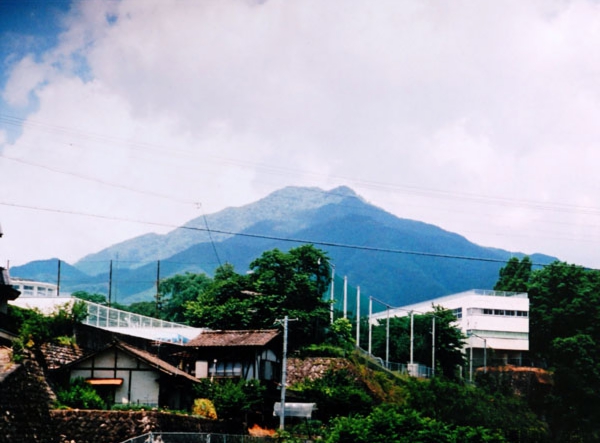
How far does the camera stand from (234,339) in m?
45.9

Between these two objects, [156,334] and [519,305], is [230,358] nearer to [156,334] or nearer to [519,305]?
[156,334]

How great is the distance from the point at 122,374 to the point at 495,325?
49.3 m

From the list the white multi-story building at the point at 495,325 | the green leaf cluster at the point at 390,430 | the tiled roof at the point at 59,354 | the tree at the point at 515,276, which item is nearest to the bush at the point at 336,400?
the green leaf cluster at the point at 390,430

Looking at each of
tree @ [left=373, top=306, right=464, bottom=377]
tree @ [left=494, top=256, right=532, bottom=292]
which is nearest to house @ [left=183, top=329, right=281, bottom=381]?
tree @ [left=373, top=306, right=464, bottom=377]

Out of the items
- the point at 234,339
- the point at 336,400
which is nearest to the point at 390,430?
the point at 336,400

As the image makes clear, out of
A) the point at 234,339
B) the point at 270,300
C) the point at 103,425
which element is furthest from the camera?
the point at 270,300

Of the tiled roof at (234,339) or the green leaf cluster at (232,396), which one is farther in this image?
the tiled roof at (234,339)

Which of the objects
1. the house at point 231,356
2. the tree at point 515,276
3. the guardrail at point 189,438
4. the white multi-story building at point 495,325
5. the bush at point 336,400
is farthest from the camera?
the tree at point 515,276

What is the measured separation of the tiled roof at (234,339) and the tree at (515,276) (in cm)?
5036

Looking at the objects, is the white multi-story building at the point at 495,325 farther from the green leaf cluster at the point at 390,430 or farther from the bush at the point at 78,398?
the bush at the point at 78,398

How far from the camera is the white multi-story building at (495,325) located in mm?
77250

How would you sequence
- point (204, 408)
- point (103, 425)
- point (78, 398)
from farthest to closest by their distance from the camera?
point (204, 408) → point (78, 398) → point (103, 425)

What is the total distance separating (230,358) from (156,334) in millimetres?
8512

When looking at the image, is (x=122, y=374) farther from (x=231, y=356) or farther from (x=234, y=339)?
(x=234, y=339)
